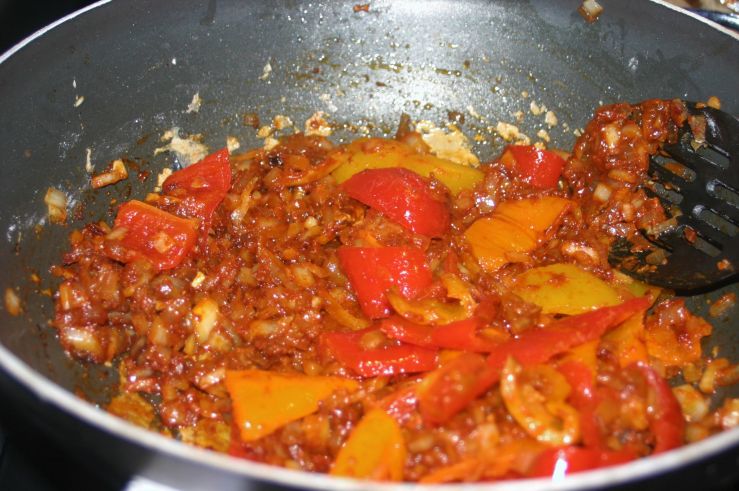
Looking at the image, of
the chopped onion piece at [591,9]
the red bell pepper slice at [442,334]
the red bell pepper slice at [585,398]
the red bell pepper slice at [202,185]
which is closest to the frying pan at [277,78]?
the chopped onion piece at [591,9]

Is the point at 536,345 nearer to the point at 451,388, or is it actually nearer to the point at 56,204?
the point at 451,388

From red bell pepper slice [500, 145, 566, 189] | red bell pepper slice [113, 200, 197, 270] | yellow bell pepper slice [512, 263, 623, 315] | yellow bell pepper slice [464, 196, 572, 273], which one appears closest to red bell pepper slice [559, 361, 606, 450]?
yellow bell pepper slice [512, 263, 623, 315]

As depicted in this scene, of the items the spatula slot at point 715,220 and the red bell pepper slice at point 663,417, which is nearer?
the red bell pepper slice at point 663,417

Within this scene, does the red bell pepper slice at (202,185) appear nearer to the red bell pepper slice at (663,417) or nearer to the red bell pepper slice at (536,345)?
the red bell pepper slice at (536,345)

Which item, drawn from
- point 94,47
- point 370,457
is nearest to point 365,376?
point 370,457

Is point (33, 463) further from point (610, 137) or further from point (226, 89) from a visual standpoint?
point (610, 137)
